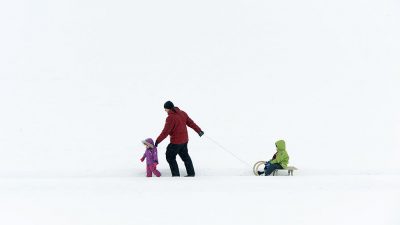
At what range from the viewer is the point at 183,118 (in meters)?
10.8

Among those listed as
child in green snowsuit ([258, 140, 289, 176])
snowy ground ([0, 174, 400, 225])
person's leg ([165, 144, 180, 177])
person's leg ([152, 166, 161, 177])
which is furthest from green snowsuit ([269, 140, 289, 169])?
person's leg ([152, 166, 161, 177])

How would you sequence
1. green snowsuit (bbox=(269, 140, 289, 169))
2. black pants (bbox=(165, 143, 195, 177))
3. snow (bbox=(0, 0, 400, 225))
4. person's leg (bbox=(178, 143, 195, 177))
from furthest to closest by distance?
green snowsuit (bbox=(269, 140, 289, 169))
person's leg (bbox=(178, 143, 195, 177))
black pants (bbox=(165, 143, 195, 177))
snow (bbox=(0, 0, 400, 225))

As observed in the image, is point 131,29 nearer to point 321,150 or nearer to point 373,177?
point 321,150

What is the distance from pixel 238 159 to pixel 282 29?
1135 cm

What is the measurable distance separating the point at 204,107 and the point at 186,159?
6400 mm

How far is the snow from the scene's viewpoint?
28.8 feet

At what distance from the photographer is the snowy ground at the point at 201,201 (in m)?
8.09

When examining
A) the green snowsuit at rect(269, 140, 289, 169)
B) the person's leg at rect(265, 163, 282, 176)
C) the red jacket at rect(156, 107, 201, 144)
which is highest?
the red jacket at rect(156, 107, 201, 144)

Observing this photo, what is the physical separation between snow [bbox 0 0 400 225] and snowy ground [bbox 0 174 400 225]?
0.04 metres

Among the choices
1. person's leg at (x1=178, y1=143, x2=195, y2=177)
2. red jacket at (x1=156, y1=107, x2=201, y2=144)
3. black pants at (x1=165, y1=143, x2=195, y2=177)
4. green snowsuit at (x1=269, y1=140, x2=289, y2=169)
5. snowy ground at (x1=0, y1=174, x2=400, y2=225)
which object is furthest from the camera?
green snowsuit at (x1=269, y1=140, x2=289, y2=169)

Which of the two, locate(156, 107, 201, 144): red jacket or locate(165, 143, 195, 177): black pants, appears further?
locate(165, 143, 195, 177): black pants

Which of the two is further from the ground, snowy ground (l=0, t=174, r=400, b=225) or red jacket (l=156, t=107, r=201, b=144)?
red jacket (l=156, t=107, r=201, b=144)

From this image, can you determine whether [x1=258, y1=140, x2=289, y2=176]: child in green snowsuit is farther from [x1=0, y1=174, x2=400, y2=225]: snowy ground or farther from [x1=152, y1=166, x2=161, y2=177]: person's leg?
[x1=152, y1=166, x2=161, y2=177]: person's leg

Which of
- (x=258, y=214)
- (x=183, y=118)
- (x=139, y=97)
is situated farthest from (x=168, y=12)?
(x=258, y=214)
